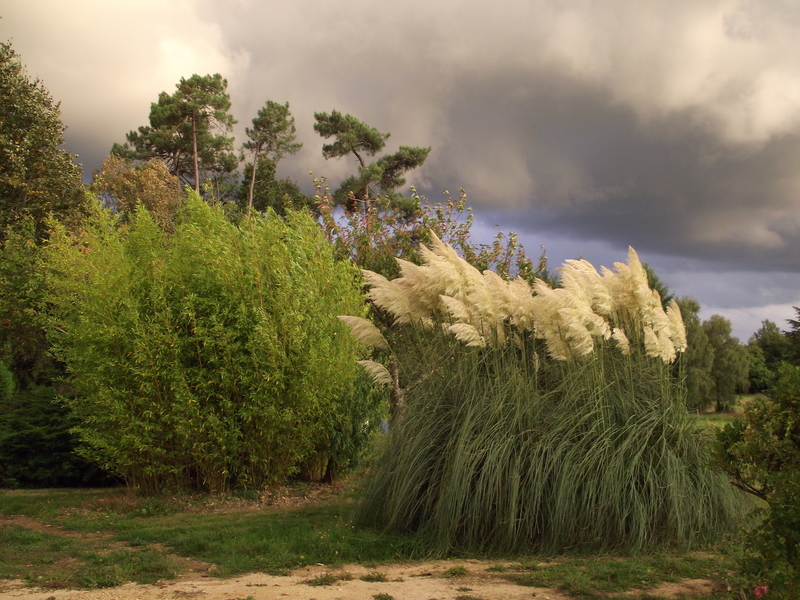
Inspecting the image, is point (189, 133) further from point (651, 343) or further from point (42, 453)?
point (651, 343)

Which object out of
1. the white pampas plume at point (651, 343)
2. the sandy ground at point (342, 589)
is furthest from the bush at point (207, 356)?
the white pampas plume at point (651, 343)

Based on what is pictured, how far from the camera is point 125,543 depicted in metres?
6.00

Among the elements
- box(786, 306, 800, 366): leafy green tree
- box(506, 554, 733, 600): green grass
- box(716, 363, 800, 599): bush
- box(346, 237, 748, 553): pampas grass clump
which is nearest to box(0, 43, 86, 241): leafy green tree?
box(346, 237, 748, 553): pampas grass clump

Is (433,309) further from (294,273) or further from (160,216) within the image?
(160,216)

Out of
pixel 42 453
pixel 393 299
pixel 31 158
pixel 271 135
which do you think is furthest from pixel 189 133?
pixel 393 299

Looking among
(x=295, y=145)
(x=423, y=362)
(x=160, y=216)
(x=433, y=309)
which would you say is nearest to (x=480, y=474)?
(x=423, y=362)

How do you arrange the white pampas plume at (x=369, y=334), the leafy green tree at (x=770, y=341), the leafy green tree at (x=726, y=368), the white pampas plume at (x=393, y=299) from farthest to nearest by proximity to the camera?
the leafy green tree at (x=770, y=341)
the leafy green tree at (x=726, y=368)
the white pampas plume at (x=369, y=334)
the white pampas plume at (x=393, y=299)

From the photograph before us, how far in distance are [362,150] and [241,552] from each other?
23279mm

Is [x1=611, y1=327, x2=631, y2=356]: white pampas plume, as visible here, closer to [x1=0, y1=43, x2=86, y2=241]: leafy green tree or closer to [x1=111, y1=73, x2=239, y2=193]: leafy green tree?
[x1=0, y1=43, x2=86, y2=241]: leafy green tree

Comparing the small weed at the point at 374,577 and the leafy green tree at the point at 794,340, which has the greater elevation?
the leafy green tree at the point at 794,340

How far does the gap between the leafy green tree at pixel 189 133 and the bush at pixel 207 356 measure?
19964 millimetres

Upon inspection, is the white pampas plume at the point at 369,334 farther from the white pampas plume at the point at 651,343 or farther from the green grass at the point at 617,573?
the green grass at the point at 617,573

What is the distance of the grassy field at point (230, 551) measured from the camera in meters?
4.54

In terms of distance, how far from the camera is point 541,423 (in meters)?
5.36
